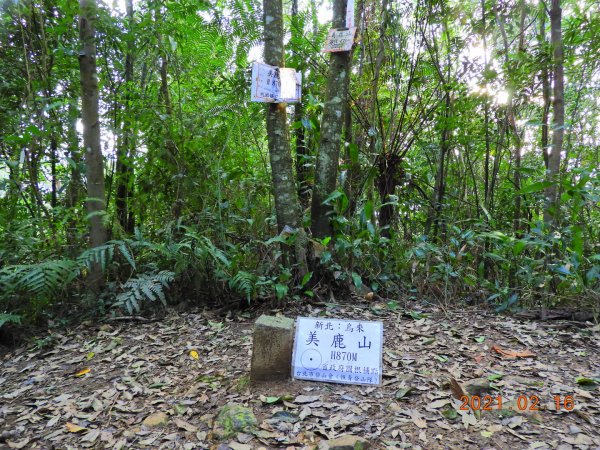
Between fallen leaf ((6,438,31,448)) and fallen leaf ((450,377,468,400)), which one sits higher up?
fallen leaf ((450,377,468,400))

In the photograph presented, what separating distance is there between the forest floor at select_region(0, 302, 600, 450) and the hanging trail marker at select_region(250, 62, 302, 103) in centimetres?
158

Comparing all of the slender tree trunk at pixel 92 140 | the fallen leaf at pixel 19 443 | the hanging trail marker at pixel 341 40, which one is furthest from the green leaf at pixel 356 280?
the fallen leaf at pixel 19 443

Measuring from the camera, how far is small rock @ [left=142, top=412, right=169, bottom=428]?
76.1 inches

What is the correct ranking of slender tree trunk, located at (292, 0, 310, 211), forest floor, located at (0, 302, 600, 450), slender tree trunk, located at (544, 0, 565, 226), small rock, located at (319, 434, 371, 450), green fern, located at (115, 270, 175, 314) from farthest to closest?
slender tree trunk, located at (292, 0, 310, 211) → slender tree trunk, located at (544, 0, 565, 226) → green fern, located at (115, 270, 175, 314) → forest floor, located at (0, 302, 600, 450) → small rock, located at (319, 434, 371, 450)

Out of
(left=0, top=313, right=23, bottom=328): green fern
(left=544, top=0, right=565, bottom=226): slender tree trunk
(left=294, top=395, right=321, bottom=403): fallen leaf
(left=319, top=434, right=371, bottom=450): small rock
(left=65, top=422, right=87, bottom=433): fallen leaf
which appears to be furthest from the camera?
(left=544, top=0, right=565, bottom=226): slender tree trunk

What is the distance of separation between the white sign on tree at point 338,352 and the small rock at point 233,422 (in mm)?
372

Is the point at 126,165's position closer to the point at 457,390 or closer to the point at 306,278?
the point at 306,278


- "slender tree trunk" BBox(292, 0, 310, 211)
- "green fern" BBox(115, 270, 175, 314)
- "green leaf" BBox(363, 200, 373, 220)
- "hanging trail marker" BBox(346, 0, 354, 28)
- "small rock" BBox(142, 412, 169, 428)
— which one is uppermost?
"hanging trail marker" BBox(346, 0, 354, 28)

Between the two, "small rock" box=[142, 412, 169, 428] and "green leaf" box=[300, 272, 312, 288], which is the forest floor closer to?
"small rock" box=[142, 412, 169, 428]

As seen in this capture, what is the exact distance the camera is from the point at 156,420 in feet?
6.42

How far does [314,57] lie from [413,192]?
5.93ft

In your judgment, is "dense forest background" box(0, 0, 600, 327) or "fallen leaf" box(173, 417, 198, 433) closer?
"fallen leaf" box(173, 417, 198, 433)
